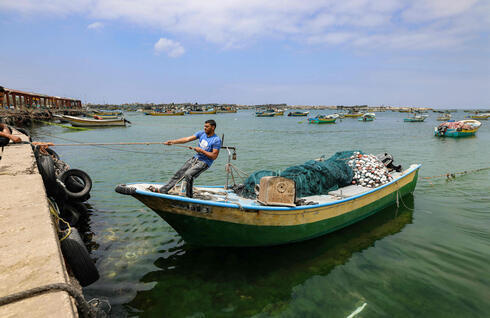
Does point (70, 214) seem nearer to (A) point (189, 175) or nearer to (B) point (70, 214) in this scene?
(B) point (70, 214)

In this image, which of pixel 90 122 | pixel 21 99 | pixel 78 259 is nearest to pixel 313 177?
pixel 78 259

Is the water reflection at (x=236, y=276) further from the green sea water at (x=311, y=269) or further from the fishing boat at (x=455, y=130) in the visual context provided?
the fishing boat at (x=455, y=130)

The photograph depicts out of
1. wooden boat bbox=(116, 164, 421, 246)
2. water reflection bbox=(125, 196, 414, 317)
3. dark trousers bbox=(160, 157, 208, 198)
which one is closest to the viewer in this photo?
water reflection bbox=(125, 196, 414, 317)

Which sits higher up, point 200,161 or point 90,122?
point 90,122

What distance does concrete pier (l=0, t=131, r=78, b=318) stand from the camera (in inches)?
86.6

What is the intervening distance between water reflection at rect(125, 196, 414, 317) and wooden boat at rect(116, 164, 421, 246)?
361 millimetres

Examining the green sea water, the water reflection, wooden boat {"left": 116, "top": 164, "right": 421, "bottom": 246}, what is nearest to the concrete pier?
wooden boat {"left": 116, "top": 164, "right": 421, "bottom": 246}

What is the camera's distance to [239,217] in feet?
18.2

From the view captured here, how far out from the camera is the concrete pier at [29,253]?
2199 mm

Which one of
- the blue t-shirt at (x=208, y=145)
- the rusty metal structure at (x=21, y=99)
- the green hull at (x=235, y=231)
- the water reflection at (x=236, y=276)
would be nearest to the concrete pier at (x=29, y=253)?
the green hull at (x=235, y=231)

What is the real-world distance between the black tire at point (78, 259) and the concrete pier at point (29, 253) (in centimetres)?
38

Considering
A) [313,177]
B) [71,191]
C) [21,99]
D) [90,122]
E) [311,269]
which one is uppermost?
[21,99]

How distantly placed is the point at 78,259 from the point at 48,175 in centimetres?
383

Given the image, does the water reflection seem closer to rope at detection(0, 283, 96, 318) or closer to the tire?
rope at detection(0, 283, 96, 318)
